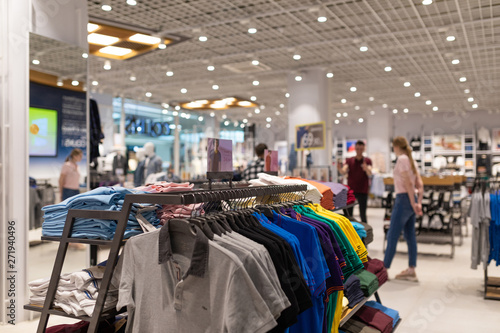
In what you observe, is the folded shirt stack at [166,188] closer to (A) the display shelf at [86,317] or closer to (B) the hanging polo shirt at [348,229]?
(A) the display shelf at [86,317]

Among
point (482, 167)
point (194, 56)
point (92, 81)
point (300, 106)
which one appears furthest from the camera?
point (482, 167)

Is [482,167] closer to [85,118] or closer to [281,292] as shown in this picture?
[85,118]

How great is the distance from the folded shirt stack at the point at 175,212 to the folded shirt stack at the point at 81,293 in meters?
0.38

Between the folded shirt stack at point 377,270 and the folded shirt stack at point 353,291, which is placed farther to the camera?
the folded shirt stack at point 377,270

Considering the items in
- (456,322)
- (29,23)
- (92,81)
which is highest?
(92,81)

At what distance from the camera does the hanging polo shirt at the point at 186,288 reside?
167 cm

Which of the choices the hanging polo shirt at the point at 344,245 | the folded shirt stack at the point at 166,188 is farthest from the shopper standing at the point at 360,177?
the folded shirt stack at the point at 166,188

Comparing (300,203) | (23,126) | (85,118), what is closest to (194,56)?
(85,118)

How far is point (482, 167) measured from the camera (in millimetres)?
18719

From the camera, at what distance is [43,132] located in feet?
14.2

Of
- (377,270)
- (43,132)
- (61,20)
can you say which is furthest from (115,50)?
(377,270)

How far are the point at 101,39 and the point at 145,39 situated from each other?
0.80 m

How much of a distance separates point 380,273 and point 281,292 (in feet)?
7.08

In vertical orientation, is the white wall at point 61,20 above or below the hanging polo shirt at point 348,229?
above
